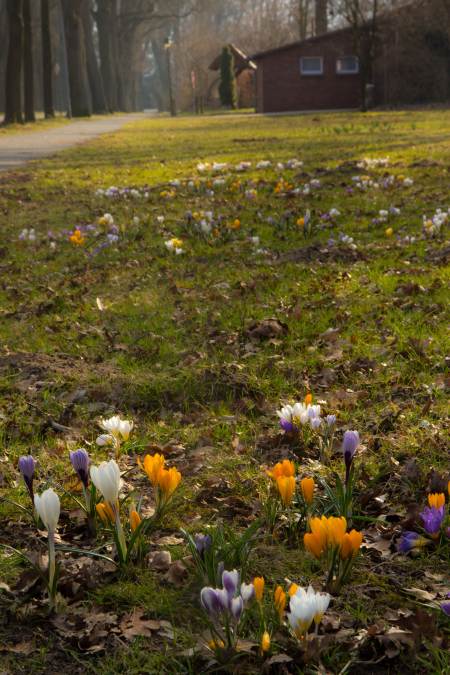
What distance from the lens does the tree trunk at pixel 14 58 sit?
30.0 m

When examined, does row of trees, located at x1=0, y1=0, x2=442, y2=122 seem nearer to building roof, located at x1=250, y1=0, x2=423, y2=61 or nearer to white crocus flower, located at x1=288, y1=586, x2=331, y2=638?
Answer: building roof, located at x1=250, y1=0, x2=423, y2=61

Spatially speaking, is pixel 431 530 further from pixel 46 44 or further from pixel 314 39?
pixel 314 39

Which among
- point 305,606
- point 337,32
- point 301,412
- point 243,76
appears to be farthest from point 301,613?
point 243,76

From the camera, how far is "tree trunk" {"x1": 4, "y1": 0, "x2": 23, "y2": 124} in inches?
1180

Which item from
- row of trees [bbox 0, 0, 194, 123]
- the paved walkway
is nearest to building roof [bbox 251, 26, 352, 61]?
row of trees [bbox 0, 0, 194, 123]

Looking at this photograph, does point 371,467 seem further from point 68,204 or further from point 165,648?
point 68,204

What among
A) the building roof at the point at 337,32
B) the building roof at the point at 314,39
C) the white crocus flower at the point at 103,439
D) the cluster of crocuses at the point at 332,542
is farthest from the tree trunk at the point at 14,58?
the cluster of crocuses at the point at 332,542

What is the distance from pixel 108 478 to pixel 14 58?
1206 inches

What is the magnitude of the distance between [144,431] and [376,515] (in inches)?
54.0

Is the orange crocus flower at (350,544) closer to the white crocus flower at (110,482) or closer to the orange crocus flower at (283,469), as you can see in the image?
the orange crocus flower at (283,469)

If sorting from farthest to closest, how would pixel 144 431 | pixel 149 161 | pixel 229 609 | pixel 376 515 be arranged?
1. pixel 149 161
2. pixel 144 431
3. pixel 376 515
4. pixel 229 609

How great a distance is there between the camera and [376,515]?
2.94m

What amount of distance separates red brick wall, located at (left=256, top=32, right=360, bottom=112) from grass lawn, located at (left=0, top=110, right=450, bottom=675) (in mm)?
37881

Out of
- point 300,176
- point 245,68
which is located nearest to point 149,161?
point 300,176
